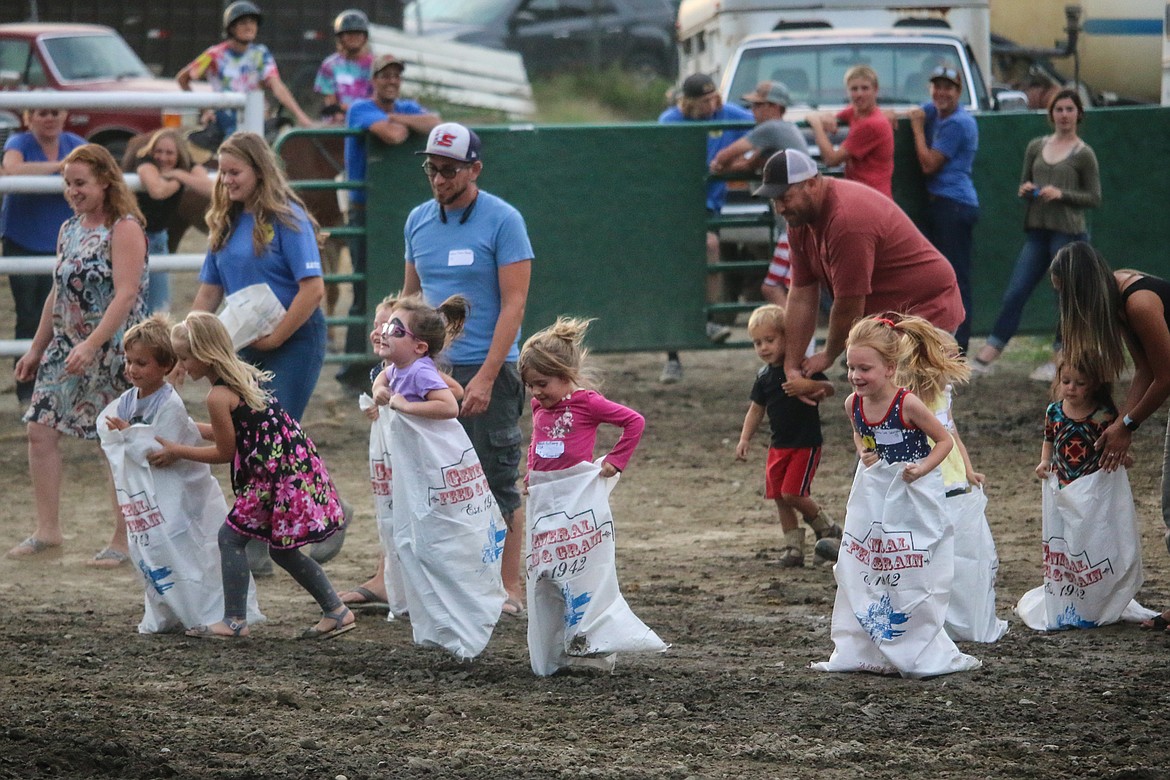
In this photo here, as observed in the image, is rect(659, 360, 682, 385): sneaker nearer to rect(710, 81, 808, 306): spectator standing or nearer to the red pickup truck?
rect(710, 81, 808, 306): spectator standing

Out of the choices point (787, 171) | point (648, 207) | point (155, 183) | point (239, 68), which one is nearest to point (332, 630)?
point (787, 171)

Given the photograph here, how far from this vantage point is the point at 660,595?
6738 mm

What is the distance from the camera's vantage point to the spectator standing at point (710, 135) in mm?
11102

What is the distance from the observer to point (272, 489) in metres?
5.90

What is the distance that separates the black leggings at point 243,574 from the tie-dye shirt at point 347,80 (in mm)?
6912

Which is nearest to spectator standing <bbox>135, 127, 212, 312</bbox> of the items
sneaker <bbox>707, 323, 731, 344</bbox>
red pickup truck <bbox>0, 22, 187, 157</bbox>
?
sneaker <bbox>707, 323, 731, 344</bbox>

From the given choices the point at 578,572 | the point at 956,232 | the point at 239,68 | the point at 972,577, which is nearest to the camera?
the point at 578,572

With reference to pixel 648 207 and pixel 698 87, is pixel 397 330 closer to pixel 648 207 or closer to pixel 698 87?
pixel 648 207

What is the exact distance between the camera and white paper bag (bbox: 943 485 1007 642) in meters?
5.68

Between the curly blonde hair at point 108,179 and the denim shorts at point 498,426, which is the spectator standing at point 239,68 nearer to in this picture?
the curly blonde hair at point 108,179

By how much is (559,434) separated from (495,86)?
59.2ft

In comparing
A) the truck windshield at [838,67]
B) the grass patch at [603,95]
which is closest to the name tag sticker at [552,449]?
the truck windshield at [838,67]

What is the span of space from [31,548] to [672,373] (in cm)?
557

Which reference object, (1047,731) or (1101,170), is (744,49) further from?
(1047,731)
